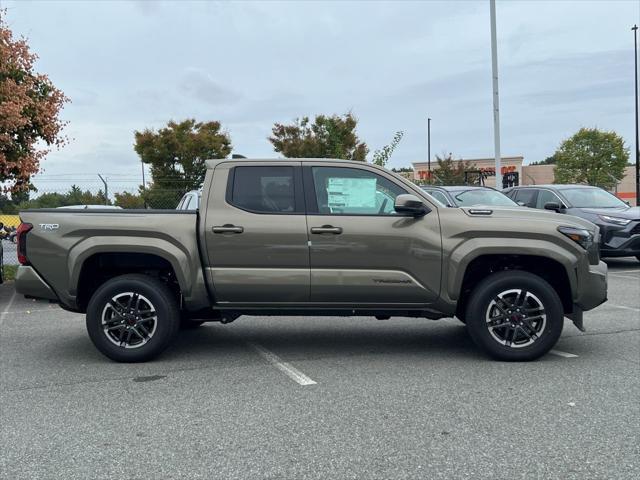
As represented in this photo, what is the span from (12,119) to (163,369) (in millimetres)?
6343

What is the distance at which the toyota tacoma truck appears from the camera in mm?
5273

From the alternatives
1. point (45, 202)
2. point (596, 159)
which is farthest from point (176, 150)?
point (596, 159)

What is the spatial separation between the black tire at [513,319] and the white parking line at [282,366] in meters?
1.60

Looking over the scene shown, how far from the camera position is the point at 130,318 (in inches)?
213

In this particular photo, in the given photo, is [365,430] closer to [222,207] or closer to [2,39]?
[222,207]

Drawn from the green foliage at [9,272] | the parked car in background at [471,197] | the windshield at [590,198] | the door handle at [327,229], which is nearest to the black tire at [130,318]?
the door handle at [327,229]

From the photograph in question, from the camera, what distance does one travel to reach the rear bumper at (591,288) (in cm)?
529

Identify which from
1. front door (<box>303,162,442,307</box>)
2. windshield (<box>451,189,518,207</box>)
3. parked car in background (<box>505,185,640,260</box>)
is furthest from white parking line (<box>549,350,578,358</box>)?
windshield (<box>451,189,518,207</box>)

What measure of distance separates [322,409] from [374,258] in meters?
1.59

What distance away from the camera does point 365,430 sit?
12.4 ft

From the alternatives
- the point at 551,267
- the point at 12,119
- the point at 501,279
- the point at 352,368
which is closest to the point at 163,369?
the point at 352,368

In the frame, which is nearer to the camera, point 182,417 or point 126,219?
point 182,417

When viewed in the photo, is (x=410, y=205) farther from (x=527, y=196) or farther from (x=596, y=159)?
(x=596, y=159)

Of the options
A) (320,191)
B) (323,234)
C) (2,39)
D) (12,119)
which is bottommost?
(323,234)
